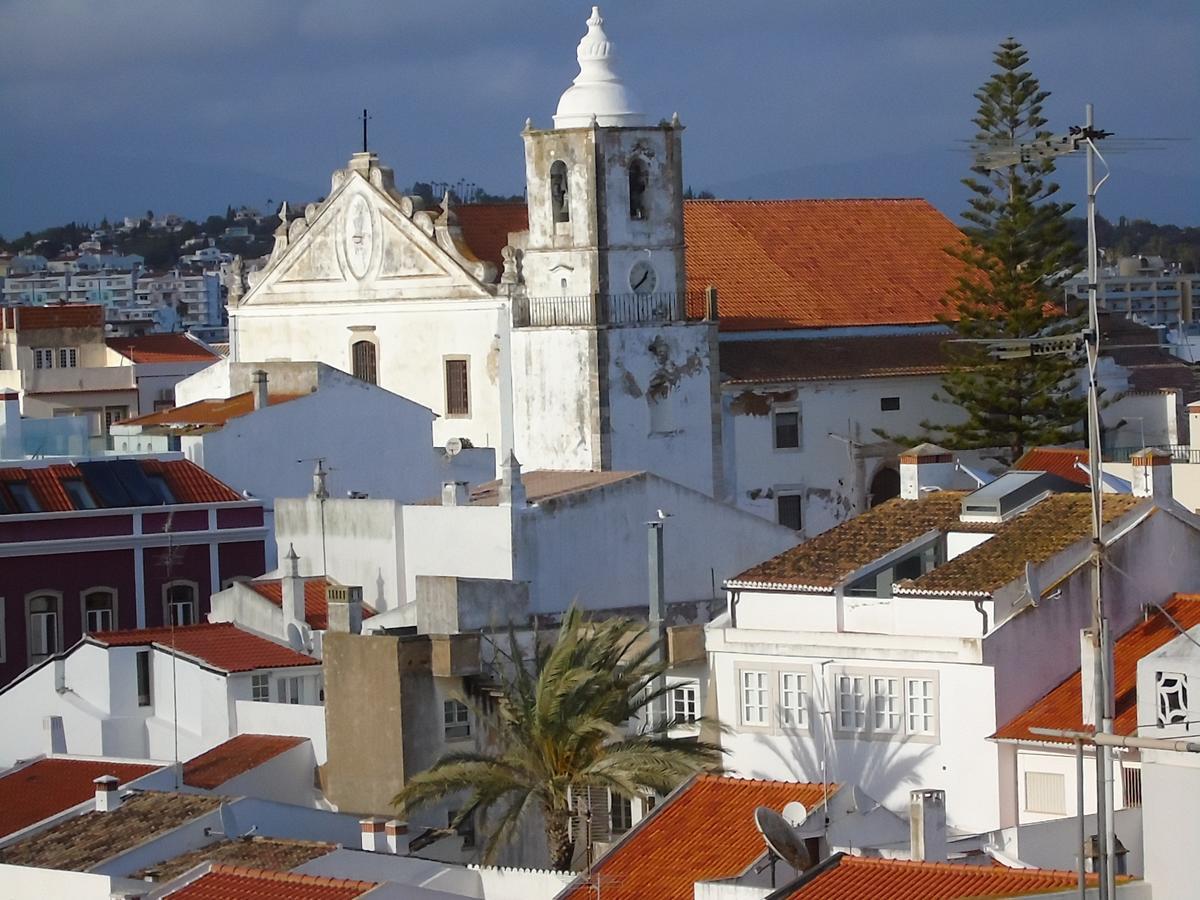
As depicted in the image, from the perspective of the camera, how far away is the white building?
28625 mm

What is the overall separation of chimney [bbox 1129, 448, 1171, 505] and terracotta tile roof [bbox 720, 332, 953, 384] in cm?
2068

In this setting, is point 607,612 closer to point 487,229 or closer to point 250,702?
point 250,702

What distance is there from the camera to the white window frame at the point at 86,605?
117 ft

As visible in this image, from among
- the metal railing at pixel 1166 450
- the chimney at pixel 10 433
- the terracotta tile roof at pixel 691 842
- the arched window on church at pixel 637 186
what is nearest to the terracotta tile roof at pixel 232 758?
the terracotta tile roof at pixel 691 842

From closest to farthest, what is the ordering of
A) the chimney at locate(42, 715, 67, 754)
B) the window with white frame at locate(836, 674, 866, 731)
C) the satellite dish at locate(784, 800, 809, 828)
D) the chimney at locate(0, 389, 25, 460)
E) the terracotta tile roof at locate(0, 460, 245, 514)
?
the satellite dish at locate(784, 800, 809, 828) → the window with white frame at locate(836, 674, 866, 731) → the chimney at locate(42, 715, 67, 754) → the terracotta tile roof at locate(0, 460, 245, 514) → the chimney at locate(0, 389, 25, 460)

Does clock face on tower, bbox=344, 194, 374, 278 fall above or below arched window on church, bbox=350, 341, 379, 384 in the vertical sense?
above

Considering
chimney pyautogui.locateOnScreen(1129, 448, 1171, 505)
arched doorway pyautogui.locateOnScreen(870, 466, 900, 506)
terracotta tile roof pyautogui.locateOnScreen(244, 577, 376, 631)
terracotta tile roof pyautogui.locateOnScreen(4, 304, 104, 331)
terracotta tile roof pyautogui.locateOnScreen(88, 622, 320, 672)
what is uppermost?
terracotta tile roof pyautogui.locateOnScreen(4, 304, 104, 331)

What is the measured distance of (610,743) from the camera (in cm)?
2306

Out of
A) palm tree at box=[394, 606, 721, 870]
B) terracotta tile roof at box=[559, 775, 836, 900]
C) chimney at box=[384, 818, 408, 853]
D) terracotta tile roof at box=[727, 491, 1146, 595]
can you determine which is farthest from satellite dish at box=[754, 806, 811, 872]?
terracotta tile roof at box=[727, 491, 1146, 595]

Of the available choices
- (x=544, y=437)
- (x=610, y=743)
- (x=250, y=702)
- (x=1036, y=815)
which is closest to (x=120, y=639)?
(x=250, y=702)

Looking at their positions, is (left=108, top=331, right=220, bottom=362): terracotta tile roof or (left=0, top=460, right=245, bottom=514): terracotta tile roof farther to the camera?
(left=108, top=331, right=220, bottom=362): terracotta tile roof

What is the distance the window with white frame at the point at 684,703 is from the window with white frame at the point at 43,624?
1180 centimetres

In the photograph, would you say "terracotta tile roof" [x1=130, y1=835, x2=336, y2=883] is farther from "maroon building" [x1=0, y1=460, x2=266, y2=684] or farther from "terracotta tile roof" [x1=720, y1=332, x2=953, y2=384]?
"terracotta tile roof" [x1=720, y1=332, x2=953, y2=384]

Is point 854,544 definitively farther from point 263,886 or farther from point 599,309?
point 599,309
